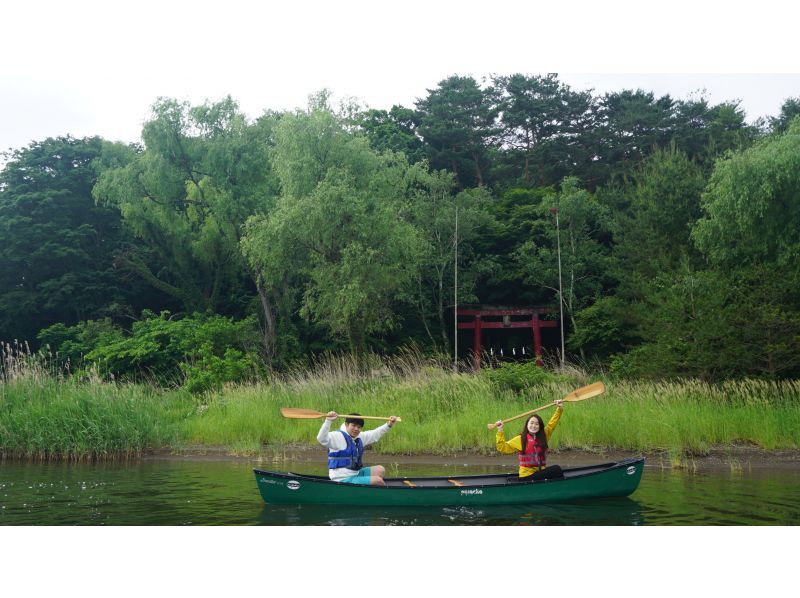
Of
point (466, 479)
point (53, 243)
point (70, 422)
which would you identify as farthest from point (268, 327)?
point (466, 479)

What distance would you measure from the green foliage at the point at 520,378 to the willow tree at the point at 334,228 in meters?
9.78

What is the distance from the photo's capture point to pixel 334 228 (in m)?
30.5

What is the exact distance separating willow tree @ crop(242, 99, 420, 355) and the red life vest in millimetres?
17922

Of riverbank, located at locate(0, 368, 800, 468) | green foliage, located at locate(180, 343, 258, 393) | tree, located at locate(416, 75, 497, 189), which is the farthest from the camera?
tree, located at locate(416, 75, 497, 189)

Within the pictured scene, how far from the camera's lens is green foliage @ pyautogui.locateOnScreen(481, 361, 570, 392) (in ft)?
66.1

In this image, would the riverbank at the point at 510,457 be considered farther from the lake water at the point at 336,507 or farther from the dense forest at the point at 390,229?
the dense forest at the point at 390,229

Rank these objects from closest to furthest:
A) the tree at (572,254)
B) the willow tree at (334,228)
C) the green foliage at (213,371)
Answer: the green foliage at (213,371), the willow tree at (334,228), the tree at (572,254)

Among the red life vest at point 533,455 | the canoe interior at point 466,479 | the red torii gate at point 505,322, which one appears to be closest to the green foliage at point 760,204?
the red torii gate at point 505,322

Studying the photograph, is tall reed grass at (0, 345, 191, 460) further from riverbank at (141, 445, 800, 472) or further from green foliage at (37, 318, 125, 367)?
green foliage at (37, 318, 125, 367)

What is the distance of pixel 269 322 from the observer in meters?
34.7

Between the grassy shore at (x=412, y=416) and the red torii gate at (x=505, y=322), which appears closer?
the grassy shore at (x=412, y=416)

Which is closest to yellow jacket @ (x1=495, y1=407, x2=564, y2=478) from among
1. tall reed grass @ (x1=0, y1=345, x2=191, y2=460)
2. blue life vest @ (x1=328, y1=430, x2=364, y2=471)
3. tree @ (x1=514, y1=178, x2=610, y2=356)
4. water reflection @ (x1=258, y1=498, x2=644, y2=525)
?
water reflection @ (x1=258, y1=498, x2=644, y2=525)

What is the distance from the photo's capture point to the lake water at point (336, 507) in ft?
34.2

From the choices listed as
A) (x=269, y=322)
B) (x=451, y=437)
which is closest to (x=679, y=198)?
(x=269, y=322)
